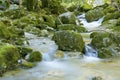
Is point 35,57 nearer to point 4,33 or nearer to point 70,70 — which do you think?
point 70,70

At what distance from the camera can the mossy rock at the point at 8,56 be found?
785cm

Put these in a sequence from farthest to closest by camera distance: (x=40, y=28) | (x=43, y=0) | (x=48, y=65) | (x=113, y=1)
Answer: (x=113, y=1), (x=43, y=0), (x=40, y=28), (x=48, y=65)

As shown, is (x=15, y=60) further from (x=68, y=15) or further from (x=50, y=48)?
(x=68, y=15)

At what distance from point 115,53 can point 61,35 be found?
209 centimetres

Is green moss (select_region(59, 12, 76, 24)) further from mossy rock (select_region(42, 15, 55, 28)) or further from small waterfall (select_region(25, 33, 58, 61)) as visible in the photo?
small waterfall (select_region(25, 33, 58, 61))

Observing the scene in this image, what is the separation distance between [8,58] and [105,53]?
3.70 meters

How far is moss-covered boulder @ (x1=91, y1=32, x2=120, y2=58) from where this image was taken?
10.2 metres

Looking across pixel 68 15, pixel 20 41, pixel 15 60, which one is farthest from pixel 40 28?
pixel 15 60

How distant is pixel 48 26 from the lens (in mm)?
15258

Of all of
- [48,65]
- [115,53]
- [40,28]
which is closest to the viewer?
[48,65]

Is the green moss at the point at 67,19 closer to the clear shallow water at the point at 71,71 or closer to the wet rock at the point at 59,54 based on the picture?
the wet rock at the point at 59,54

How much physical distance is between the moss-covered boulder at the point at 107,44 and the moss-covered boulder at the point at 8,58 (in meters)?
3.32

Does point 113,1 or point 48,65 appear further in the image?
point 113,1

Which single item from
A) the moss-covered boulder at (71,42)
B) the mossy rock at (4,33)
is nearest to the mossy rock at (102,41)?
the moss-covered boulder at (71,42)
